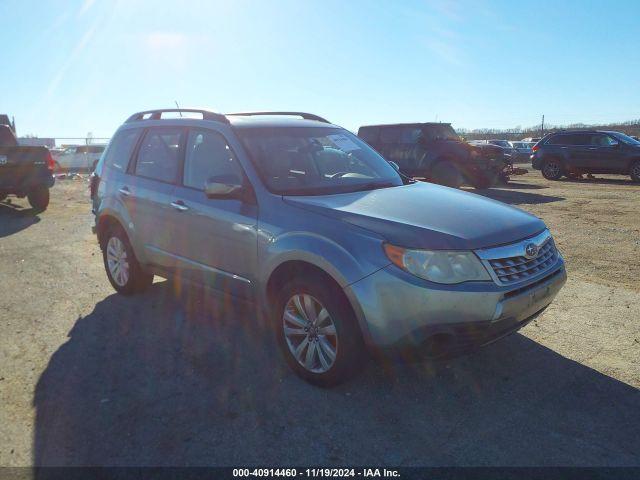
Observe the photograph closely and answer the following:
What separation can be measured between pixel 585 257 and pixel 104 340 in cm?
584

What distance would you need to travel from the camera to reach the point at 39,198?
12.1 meters

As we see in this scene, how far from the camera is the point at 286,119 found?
15.5 ft

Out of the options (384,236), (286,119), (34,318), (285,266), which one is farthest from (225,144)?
(34,318)

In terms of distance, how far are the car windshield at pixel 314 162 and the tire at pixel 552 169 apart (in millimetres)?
15863

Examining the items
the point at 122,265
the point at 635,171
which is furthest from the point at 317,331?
the point at 635,171

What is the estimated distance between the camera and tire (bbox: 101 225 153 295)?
203 inches

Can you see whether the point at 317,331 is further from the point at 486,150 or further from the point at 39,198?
the point at 486,150

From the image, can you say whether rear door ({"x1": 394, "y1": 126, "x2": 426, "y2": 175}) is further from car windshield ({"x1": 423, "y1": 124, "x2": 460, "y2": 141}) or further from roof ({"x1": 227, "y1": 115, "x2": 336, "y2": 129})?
roof ({"x1": 227, "y1": 115, "x2": 336, "y2": 129})

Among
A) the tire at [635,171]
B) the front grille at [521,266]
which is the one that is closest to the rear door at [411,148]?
the tire at [635,171]

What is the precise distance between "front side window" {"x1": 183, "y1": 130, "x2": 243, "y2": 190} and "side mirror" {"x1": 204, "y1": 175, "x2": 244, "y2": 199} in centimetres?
22

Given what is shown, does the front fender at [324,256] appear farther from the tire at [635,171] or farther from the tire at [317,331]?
the tire at [635,171]

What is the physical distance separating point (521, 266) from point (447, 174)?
1103 cm

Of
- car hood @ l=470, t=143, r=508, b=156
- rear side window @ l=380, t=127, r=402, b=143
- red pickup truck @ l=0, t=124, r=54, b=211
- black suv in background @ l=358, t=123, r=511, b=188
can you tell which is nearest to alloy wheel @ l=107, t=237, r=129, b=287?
red pickup truck @ l=0, t=124, r=54, b=211

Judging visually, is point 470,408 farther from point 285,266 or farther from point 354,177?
point 354,177
